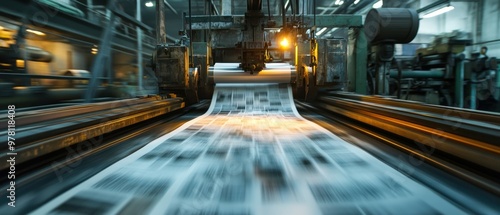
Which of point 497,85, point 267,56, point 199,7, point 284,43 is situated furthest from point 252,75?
point 199,7

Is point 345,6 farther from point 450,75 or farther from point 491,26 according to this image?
point 450,75

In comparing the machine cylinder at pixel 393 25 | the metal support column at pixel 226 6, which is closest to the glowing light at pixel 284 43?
the machine cylinder at pixel 393 25

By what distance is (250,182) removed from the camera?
4.58 ft

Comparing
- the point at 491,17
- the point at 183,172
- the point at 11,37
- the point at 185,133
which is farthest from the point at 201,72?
the point at 491,17

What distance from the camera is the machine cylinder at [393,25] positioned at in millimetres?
4051

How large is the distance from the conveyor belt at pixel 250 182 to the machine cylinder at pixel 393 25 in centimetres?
245

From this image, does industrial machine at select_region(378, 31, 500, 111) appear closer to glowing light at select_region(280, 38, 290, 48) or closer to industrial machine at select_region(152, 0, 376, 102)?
industrial machine at select_region(152, 0, 376, 102)

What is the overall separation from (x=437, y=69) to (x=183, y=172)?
18.6ft

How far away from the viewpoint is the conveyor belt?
44.9 inches

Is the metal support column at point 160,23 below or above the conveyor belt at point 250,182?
above

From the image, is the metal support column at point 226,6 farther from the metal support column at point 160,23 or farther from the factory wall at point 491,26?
the factory wall at point 491,26

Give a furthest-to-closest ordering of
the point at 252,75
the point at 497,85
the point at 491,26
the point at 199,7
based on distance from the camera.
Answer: the point at 199,7 < the point at 491,26 < the point at 497,85 < the point at 252,75

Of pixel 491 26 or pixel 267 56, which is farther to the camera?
pixel 491 26

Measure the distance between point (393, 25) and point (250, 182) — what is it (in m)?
3.57
